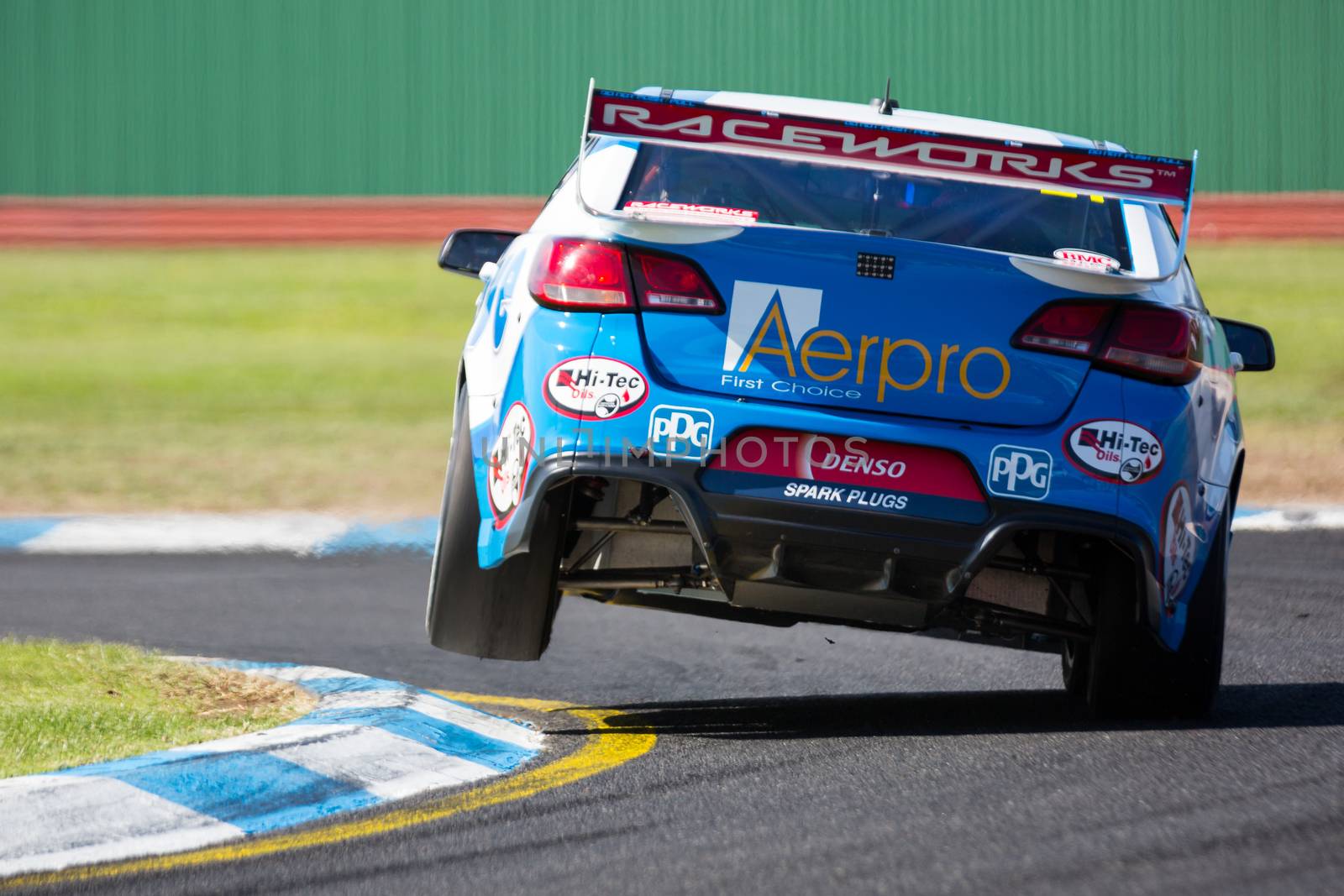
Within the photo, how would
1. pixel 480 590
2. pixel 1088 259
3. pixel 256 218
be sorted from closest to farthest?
pixel 1088 259 < pixel 480 590 < pixel 256 218

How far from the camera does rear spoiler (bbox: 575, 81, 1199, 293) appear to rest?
4309mm

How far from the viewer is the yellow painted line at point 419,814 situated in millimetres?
3518

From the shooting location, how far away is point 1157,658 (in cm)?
485

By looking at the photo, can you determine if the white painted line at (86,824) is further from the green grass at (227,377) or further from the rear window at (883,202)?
the green grass at (227,377)

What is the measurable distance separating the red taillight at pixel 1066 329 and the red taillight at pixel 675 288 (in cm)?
72

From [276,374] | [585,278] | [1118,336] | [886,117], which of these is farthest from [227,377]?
[1118,336]

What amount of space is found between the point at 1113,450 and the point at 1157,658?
78cm

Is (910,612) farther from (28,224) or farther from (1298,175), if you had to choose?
(28,224)

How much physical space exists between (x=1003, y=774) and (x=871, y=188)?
4.94ft

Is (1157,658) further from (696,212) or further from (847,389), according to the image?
(696,212)

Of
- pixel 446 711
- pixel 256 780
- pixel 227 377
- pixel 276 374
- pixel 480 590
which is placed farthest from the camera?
pixel 276 374

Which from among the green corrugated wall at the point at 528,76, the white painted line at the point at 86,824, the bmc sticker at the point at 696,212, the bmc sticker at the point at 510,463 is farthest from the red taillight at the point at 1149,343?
the green corrugated wall at the point at 528,76

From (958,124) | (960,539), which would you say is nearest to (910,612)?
(960,539)

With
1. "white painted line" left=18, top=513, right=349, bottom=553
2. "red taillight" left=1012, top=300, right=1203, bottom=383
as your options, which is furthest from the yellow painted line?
"white painted line" left=18, top=513, right=349, bottom=553
